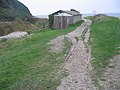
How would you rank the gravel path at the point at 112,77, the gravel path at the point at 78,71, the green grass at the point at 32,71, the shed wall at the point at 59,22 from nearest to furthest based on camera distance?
the gravel path at the point at 78,71 → the gravel path at the point at 112,77 → the green grass at the point at 32,71 → the shed wall at the point at 59,22

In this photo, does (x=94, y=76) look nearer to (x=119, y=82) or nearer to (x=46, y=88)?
(x=119, y=82)

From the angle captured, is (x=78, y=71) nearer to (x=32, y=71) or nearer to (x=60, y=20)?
(x=32, y=71)

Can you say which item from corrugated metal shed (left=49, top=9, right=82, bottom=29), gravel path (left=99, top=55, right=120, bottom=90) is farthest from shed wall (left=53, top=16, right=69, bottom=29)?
gravel path (left=99, top=55, right=120, bottom=90)

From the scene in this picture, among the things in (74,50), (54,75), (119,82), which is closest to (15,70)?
(54,75)

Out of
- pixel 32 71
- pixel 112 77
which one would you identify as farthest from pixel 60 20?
pixel 112 77

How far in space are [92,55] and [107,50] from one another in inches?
115

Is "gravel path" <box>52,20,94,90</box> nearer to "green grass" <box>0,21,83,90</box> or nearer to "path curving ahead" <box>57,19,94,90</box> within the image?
"path curving ahead" <box>57,19,94,90</box>

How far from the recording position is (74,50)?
2872 cm

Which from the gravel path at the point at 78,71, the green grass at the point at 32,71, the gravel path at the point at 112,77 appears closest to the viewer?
the gravel path at the point at 78,71

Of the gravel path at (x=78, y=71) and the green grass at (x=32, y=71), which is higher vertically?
the gravel path at (x=78, y=71)

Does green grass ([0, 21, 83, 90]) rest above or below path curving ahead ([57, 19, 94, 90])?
below

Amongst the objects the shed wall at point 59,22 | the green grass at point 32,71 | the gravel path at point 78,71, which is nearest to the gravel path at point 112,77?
the gravel path at point 78,71

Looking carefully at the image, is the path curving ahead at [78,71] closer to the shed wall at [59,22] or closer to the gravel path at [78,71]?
the gravel path at [78,71]

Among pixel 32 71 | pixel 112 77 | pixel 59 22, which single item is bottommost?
pixel 59 22
